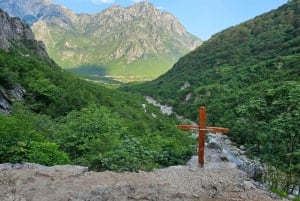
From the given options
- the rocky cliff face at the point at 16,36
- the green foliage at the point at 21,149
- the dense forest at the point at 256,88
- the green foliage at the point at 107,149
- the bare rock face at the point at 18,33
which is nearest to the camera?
the green foliage at the point at 107,149

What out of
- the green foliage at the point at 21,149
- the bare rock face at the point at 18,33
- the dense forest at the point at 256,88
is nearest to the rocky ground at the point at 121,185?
the green foliage at the point at 21,149

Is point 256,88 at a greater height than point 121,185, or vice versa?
point 256,88

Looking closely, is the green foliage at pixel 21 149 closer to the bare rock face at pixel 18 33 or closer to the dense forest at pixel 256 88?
the dense forest at pixel 256 88

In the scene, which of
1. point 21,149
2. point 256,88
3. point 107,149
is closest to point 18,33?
point 256,88

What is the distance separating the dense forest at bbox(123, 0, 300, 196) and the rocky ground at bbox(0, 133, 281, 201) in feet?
12.2

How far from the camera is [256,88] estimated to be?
81375 mm

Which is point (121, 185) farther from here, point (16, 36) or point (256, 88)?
point (16, 36)

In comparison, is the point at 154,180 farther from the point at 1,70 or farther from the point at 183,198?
the point at 1,70

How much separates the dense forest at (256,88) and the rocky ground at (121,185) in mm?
3717

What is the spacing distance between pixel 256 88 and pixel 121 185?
72.0m

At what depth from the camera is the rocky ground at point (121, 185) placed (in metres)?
12.8

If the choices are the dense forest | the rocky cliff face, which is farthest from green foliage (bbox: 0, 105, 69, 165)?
the rocky cliff face

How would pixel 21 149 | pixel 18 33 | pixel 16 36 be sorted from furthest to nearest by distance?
pixel 18 33 → pixel 16 36 → pixel 21 149

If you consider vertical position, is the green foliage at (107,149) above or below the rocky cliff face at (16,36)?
below
